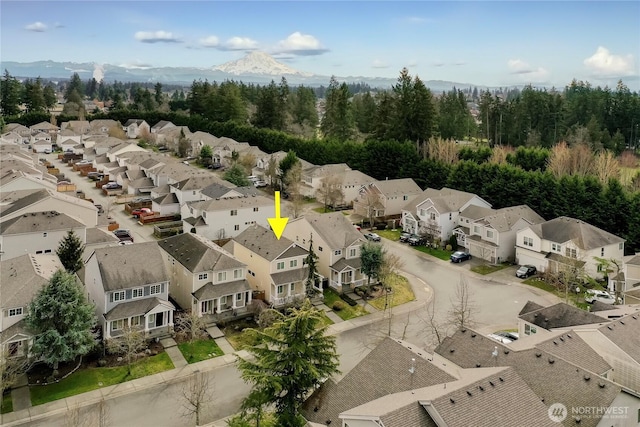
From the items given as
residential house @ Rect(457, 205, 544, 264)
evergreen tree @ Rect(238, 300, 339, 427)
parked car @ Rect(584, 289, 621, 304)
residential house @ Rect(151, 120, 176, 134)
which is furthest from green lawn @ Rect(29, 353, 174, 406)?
residential house @ Rect(151, 120, 176, 134)

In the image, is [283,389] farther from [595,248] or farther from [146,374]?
[595,248]

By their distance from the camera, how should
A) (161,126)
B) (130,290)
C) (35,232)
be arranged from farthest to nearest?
(161,126)
(35,232)
(130,290)

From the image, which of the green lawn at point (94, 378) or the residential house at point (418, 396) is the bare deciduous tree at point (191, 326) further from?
the residential house at point (418, 396)

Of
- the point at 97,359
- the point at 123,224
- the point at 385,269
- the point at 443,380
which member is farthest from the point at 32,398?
the point at 123,224

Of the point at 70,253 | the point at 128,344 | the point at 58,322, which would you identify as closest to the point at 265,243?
the point at 128,344

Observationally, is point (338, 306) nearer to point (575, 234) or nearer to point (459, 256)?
point (459, 256)

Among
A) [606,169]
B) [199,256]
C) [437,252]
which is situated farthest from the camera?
[606,169]
